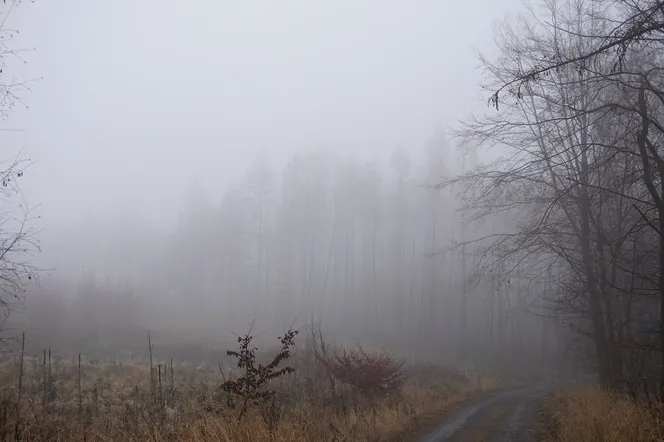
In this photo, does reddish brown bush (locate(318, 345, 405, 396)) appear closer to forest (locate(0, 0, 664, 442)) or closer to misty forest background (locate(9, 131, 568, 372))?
forest (locate(0, 0, 664, 442))

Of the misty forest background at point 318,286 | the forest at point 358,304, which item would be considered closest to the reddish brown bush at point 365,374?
the forest at point 358,304

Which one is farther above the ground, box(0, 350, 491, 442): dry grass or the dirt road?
box(0, 350, 491, 442): dry grass

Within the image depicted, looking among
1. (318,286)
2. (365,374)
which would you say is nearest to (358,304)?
(318,286)

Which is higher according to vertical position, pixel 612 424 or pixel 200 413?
pixel 200 413

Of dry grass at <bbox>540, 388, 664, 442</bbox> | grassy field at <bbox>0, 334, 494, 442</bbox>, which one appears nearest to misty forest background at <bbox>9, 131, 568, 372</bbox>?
grassy field at <bbox>0, 334, 494, 442</bbox>

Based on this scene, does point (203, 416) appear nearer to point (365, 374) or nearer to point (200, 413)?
point (200, 413)

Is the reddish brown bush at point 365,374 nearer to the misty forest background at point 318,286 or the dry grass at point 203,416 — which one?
the dry grass at point 203,416

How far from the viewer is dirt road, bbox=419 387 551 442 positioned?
9.52 m

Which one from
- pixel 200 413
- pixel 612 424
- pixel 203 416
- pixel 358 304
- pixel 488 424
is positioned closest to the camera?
pixel 203 416

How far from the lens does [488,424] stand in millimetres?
11383

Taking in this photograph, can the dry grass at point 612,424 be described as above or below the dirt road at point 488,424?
above

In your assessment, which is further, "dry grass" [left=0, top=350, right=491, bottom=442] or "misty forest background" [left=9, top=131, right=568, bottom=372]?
"misty forest background" [left=9, top=131, right=568, bottom=372]

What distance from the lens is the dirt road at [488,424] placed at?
9.52 m

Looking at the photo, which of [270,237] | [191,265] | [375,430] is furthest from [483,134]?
[191,265]
